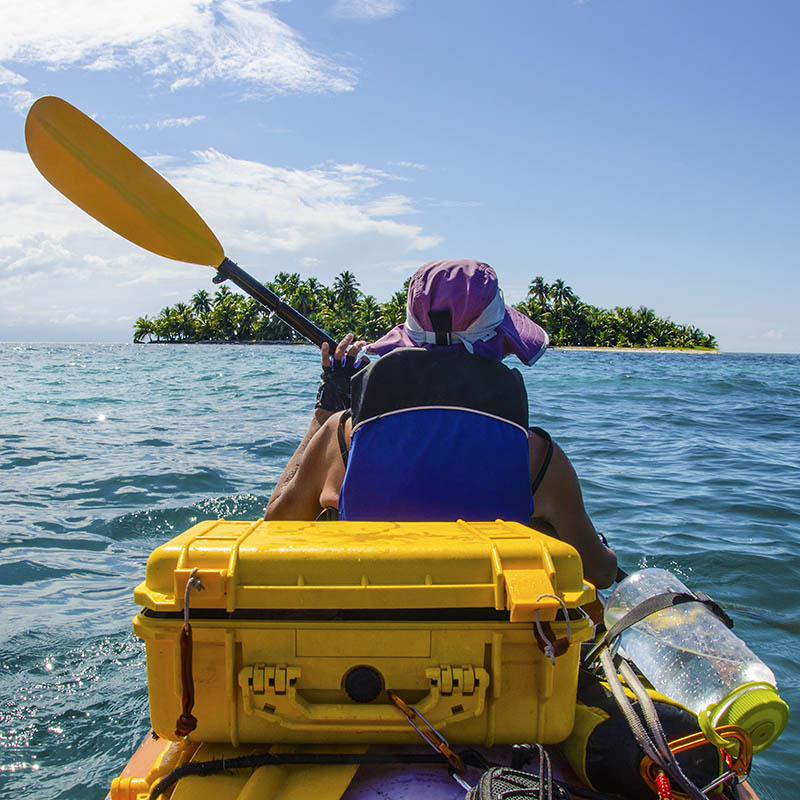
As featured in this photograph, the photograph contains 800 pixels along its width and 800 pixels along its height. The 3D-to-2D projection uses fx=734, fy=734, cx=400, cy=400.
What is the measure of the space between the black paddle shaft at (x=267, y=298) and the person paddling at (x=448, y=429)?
1515 millimetres

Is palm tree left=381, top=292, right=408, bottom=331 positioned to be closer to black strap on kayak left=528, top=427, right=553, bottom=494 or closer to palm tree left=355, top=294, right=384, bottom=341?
palm tree left=355, top=294, right=384, bottom=341

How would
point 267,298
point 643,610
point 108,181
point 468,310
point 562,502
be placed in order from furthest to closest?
point 267,298 < point 108,181 < point 562,502 < point 468,310 < point 643,610

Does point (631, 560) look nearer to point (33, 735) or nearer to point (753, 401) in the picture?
point (33, 735)

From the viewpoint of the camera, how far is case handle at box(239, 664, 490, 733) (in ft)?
4.98

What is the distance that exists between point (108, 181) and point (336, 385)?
1.54 meters

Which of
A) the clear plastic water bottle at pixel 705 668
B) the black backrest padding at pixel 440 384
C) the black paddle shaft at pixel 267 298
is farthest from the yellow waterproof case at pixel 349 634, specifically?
the black paddle shaft at pixel 267 298

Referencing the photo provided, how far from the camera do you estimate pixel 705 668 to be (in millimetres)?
2209

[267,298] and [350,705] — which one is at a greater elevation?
[267,298]

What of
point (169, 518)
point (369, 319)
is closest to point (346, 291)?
point (369, 319)

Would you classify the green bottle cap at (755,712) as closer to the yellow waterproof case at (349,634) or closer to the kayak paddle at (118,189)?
the yellow waterproof case at (349,634)

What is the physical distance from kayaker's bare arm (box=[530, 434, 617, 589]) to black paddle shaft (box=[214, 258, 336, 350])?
66.2 inches

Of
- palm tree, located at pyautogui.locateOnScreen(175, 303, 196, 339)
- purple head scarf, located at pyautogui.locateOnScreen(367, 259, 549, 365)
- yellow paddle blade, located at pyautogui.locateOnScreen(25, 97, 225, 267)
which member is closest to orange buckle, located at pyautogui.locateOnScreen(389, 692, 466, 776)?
purple head scarf, located at pyautogui.locateOnScreen(367, 259, 549, 365)

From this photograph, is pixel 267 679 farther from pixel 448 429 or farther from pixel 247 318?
pixel 247 318

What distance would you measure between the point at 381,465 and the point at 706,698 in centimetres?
118
